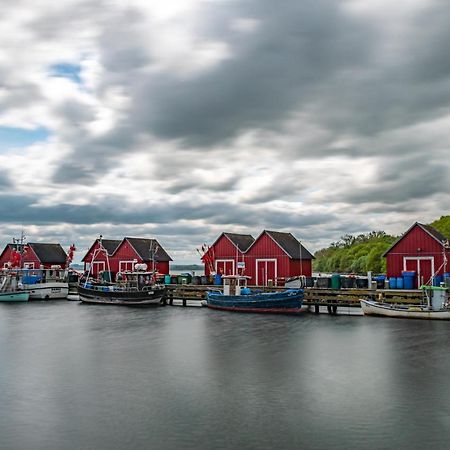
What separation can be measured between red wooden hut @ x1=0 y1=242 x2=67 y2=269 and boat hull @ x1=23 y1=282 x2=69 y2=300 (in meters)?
8.36

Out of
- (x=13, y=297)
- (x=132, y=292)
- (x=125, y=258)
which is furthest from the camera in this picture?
(x=125, y=258)

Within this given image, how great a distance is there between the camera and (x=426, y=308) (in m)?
43.7

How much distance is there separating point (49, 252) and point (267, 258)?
134 feet

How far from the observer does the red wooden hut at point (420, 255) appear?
49312 mm

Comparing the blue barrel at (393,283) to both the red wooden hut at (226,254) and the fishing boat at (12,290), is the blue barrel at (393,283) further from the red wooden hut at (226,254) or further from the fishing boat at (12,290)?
the fishing boat at (12,290)

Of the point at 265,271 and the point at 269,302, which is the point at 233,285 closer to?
the point at 269,302

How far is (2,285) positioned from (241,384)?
5705 cm

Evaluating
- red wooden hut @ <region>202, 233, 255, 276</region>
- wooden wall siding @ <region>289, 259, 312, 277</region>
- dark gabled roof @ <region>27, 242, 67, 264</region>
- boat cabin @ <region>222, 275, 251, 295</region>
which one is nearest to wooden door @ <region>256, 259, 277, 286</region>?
wooden wall siding @ <region>289, 259, 312, 277</region>

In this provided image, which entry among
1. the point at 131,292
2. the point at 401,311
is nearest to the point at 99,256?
the point at 131,292

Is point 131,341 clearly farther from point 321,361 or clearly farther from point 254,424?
point 254,424

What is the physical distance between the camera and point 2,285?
71.6 metres

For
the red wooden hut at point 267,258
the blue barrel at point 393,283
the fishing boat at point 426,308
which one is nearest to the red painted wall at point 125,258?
the red wooden hut at point 267,258

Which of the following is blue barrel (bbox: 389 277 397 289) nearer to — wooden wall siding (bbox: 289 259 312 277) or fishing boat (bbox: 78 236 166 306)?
wooden wall siding (bbox: 289 259 312 277)

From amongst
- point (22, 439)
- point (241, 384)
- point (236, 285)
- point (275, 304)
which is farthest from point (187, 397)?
point (236, 285)
